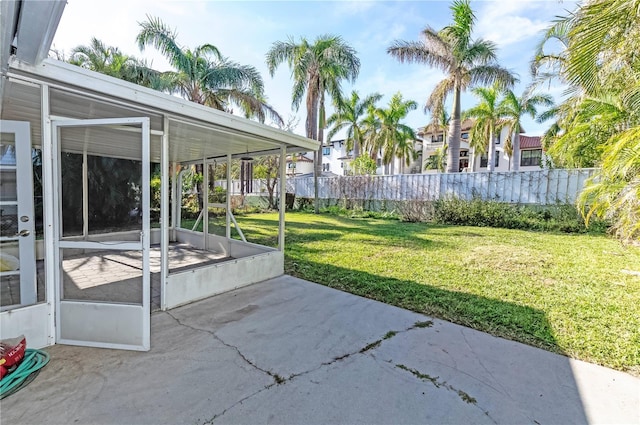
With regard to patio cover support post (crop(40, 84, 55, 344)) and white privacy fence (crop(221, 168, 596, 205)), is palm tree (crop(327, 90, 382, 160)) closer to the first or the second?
white privacy fence (crop(221, 168, 596, 205))

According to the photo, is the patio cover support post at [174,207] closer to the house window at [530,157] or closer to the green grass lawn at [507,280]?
the green grass lawn at [507,280]

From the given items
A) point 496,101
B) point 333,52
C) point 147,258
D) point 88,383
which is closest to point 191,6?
point 147,258

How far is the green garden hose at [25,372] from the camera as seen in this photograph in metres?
2.20

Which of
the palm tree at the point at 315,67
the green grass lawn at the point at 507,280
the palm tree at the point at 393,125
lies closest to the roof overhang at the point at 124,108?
the green grass lawn at the point at 507,280

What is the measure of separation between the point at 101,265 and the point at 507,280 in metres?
7.10

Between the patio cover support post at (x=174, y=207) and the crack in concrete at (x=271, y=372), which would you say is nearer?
the crack in concrete at (x=271, y=372)

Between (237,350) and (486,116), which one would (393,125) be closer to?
(486,116)

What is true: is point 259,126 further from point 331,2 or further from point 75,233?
point 75,233

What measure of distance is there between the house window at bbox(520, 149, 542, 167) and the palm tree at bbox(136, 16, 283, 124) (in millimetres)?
27556

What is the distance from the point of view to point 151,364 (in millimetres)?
2605

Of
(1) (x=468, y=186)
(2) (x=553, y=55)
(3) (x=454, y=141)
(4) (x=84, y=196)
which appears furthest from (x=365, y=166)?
(4) (x=84, y=196)

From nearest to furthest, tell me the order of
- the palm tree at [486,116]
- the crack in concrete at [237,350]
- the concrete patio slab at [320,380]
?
the concrete patio slab at [320,380], the crack in concrete at [237,350], the palm tree at [486,116]

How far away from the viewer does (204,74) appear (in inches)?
511

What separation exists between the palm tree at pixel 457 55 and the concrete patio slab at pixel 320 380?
14743 millimetres
